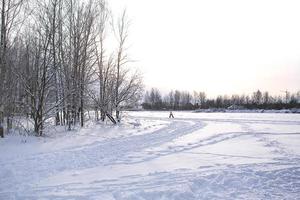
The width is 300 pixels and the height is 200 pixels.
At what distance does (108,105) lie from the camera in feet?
85.6

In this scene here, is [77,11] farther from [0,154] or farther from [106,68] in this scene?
[0,154]

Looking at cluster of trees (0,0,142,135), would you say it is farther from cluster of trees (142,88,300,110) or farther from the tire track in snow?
cluster of trees (142,88,300,110)

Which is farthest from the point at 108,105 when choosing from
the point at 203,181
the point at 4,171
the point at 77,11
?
the point at 203,181

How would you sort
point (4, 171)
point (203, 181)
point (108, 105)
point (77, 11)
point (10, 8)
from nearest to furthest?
point (203, 181) → point (4, 171) → point (10, 8) → point (77, 11) → point (108, 105)

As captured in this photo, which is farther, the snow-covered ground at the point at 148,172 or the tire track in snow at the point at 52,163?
the tire track in snow at the point at 52,163

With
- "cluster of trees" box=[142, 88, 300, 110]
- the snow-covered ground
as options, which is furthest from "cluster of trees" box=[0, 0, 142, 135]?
"cluster of trees" box=[142, 88, 300, 110]

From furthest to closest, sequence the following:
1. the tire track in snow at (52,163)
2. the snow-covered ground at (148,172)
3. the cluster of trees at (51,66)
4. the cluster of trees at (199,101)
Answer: the cluster of trees at (199,101) < the cluster of trees at (51,66) < the tire track in snow at (52,163) < the snow-covered ground at (148,172)

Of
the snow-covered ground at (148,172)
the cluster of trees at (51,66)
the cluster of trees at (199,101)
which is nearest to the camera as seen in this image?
the snow-covered ground at (148,172)

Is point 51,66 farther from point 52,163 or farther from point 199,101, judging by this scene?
point 199,101

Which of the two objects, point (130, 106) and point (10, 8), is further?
point (130, 106)

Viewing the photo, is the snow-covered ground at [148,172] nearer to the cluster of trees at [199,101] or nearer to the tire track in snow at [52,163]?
the tire track in snow at [52,163]

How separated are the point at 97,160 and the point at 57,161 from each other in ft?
3.87

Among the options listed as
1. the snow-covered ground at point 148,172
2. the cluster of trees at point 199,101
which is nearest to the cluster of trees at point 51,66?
the snow-covered ground at point 148,172

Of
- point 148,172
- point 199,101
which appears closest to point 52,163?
point 148,172
